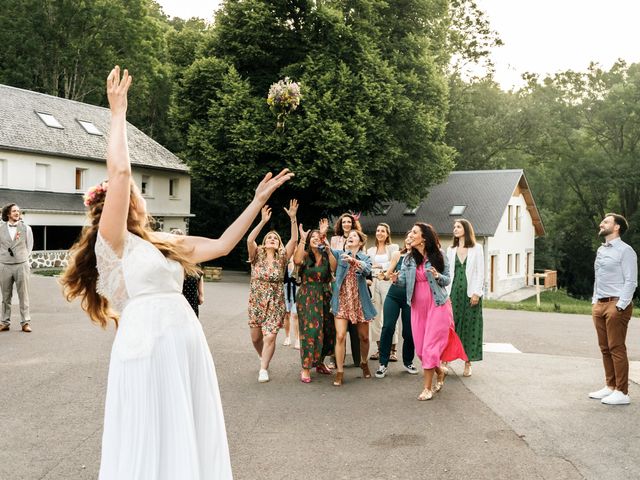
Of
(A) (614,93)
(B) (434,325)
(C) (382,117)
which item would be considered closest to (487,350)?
(B) (434,325)

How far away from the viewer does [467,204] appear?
41906mm

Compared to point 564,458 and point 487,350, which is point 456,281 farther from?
point 564,458

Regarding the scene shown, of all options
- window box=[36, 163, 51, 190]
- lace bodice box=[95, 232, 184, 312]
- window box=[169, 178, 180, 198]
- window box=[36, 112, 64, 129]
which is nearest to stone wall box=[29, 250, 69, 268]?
window box=[36, 163, 51, 190]

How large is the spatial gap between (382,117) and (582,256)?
29185mm

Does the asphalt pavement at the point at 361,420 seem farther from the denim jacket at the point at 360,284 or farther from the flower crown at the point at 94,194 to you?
the flower crown at the point at 94,194

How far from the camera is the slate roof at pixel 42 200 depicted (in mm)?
32094

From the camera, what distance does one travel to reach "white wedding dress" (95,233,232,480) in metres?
3.32

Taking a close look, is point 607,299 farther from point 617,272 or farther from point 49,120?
point 49,120

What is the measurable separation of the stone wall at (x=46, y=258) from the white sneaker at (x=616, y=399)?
29.9 m

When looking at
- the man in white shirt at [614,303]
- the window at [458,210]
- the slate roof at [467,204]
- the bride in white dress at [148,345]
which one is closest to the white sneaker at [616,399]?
the man in white shirt at [614,303]

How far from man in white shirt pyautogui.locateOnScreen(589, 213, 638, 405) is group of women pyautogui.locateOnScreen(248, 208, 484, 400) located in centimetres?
173

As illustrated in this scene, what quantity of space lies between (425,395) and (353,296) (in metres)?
1.84

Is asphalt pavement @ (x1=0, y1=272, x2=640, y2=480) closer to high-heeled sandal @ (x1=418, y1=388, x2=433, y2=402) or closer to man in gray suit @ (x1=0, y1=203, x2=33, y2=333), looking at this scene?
high-heeled sandal @ (x1=418, y1=388, x2=433, y2=402)

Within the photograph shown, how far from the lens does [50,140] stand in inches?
1401
